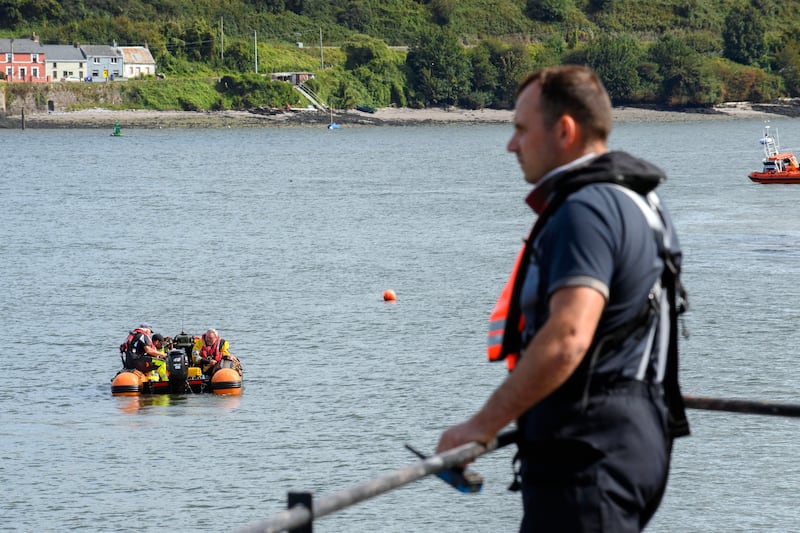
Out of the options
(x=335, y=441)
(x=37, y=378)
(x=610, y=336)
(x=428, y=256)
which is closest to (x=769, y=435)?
(x=335, y=441)

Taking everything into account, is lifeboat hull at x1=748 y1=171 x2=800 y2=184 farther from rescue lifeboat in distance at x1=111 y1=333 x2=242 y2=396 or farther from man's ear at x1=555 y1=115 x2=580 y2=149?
man's ear at x1=555 y1=115 x2=580 y2=149

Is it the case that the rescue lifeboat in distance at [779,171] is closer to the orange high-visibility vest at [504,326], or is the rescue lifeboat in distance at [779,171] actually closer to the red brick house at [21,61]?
the orange high-visibility vest at [504,326]

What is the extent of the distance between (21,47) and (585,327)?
643 feet

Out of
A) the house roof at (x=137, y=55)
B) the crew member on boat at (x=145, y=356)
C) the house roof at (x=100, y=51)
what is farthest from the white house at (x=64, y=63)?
the crew member on boat at (x=145, y=356)

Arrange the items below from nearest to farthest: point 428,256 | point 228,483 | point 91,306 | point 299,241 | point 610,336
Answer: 1. point 610,336
2. point 228,483
3. point 91,306
4. point 428,256
5. point 299,241

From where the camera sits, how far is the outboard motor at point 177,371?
31344 millimetres

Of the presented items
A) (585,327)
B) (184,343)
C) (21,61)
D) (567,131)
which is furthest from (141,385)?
(21,61)

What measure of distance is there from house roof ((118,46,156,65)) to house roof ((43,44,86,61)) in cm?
585

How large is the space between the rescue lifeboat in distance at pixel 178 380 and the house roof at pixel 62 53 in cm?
16843

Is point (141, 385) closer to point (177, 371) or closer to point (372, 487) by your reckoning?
point (177, 371)

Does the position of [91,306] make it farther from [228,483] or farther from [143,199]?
[143,199]

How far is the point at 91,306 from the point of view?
1837 inches

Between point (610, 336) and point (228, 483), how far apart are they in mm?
20954

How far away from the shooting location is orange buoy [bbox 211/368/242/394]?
3152cm
